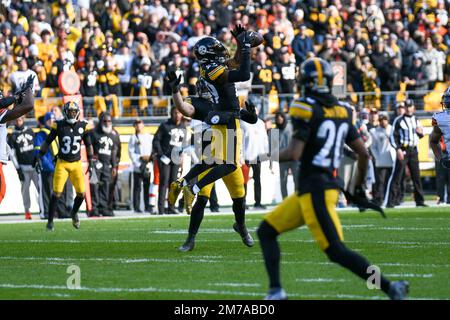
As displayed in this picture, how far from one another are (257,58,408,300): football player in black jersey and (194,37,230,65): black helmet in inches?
156

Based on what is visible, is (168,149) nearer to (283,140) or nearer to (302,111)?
(283,140)

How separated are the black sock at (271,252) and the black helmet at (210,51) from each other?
4337mm

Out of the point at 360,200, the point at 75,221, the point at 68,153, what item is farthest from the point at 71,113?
the point at 360,200

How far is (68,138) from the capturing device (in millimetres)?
16000

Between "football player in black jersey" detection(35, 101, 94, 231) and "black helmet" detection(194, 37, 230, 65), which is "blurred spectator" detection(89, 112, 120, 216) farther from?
"black helmet" detection(194, 37, 230, 65)

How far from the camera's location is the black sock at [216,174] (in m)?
11.5

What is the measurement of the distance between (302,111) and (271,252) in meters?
0.91

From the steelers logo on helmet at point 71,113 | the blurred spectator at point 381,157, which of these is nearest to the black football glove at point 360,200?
the steelers logo on helmet at point 71,113

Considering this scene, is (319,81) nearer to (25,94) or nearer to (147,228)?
(25,94)

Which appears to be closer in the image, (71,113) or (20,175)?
(71,113)

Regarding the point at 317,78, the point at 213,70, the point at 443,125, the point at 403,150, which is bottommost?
the point at 403,150

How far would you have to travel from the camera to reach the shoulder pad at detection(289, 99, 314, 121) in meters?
7.46

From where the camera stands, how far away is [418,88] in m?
24.5
